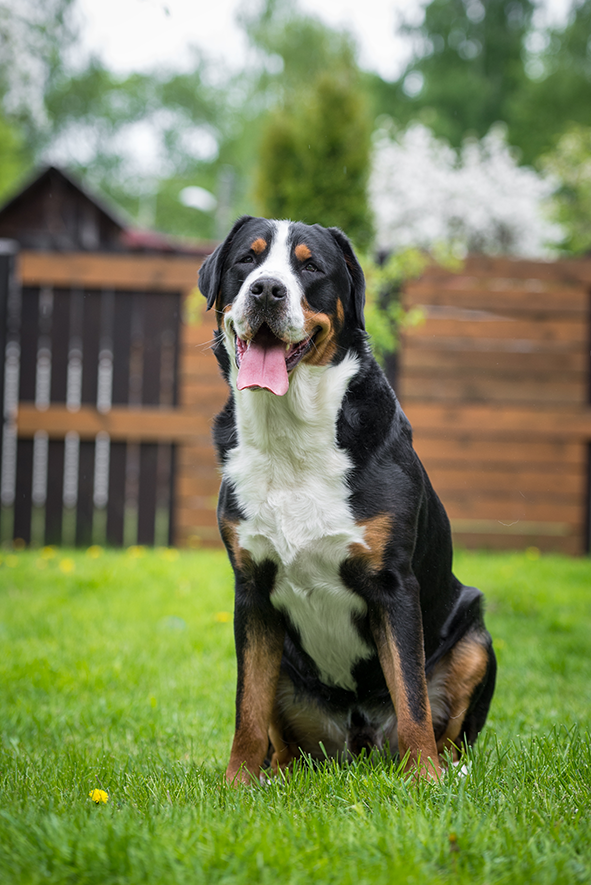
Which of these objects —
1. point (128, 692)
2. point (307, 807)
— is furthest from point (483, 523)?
point (307, 807)

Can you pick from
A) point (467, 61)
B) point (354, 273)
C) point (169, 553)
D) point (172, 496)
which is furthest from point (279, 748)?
point (467, 61)

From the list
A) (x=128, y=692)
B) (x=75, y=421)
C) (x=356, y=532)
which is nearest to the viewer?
(x=356, y=532)

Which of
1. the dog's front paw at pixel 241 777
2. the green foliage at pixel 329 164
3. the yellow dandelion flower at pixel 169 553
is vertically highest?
the green foliage at pixel 329 164

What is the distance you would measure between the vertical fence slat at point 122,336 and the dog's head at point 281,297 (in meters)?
4.05

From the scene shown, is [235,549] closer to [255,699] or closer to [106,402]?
[255,699]

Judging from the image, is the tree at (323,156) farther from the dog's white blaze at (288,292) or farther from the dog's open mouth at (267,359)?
the dog's open mouth at (267,359)

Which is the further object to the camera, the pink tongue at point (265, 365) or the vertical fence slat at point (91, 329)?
the vertical fence slat at point (91, 329)

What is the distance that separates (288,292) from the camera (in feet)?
7.19

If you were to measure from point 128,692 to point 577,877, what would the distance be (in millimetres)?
2144

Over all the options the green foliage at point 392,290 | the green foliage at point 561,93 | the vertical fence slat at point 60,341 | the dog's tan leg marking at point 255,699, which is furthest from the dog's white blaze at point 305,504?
the green foliage at point 561,93

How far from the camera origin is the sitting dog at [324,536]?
2.16m

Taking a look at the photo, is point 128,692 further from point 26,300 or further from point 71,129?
point 71,129

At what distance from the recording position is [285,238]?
238 centimetres

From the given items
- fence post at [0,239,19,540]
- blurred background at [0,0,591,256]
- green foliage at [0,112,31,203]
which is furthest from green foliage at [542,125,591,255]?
green foliage at [0,112,31,203]
